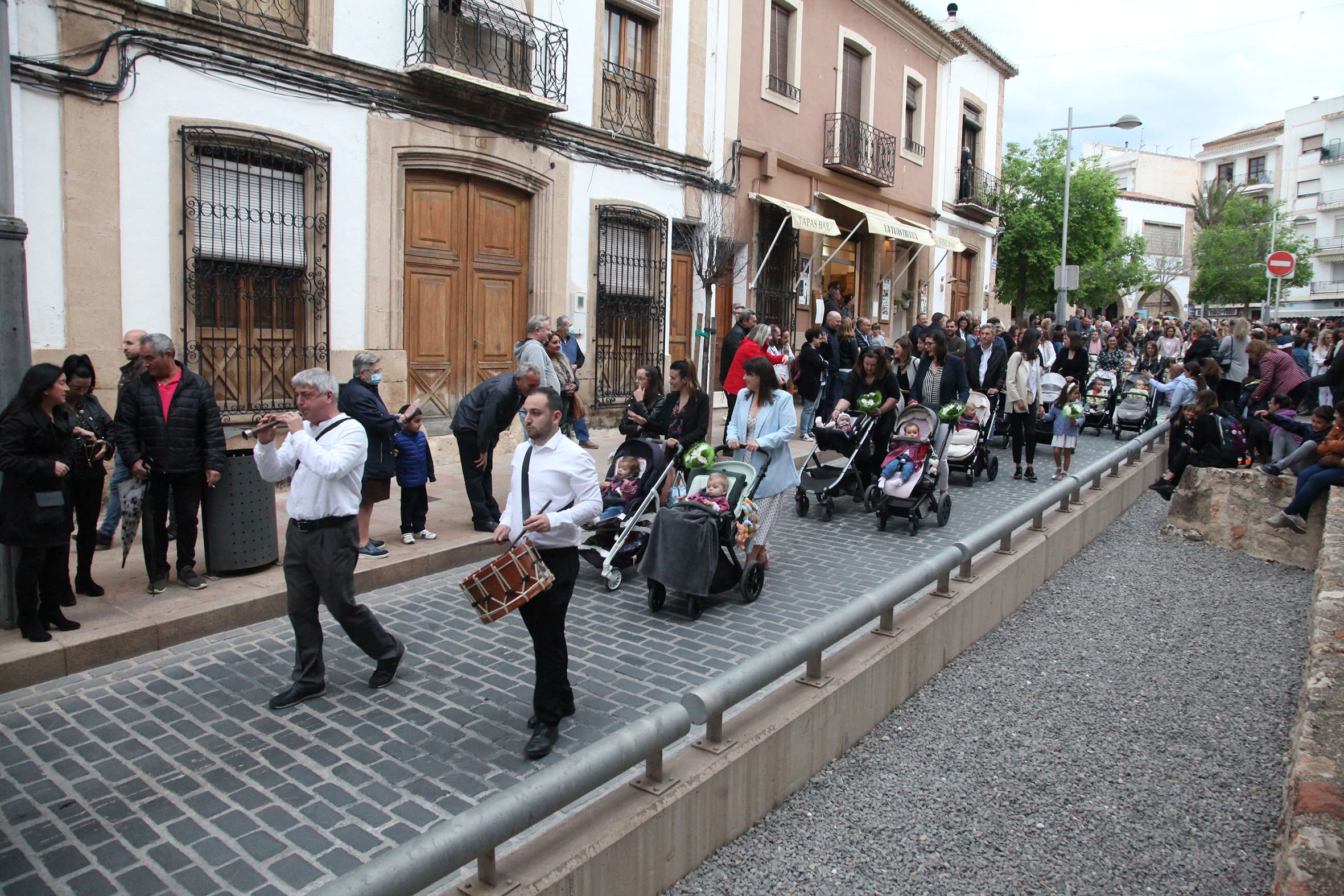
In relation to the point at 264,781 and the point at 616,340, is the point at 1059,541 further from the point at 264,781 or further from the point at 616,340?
the point at 616,340

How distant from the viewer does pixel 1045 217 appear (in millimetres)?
32312

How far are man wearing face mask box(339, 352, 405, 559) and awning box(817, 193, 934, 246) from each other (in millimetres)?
13263

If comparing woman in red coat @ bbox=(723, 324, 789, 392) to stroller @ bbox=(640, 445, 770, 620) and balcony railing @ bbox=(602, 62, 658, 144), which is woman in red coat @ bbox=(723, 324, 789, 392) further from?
stroller @ bbox=(640, 445, 770, 620)

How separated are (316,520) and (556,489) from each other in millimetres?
1373

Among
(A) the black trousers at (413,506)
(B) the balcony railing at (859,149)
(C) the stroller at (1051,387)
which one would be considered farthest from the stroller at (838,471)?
(B) the balcony railing at (859,149)

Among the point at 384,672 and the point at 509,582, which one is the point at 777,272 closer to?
the point at 384,672

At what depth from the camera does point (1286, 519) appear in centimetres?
942

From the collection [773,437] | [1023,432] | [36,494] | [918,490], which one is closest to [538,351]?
[773,437]

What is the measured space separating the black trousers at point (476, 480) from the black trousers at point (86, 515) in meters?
2.77

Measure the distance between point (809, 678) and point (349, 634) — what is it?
8.06ft

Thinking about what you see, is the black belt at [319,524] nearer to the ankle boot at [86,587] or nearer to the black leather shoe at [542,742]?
the black leather shoe at [542,742]

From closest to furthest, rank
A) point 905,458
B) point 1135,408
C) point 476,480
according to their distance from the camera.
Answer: point 476,480 < point 905,458 < point 1135,408

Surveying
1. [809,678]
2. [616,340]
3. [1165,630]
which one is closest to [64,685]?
[809,678]

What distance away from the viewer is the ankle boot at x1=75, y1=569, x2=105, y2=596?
6.29 metres
